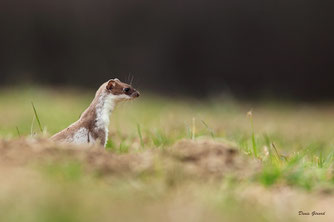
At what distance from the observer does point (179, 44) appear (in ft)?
40.2

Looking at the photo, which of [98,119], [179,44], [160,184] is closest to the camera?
[160,184]

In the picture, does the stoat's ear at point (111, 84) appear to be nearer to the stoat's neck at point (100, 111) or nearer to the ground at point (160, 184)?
the stoat's neck at point (100, 111)

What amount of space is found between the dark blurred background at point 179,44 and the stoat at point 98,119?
7.28 metres

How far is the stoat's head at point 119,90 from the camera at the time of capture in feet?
14.6

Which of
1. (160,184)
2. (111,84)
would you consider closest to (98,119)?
(111,84)

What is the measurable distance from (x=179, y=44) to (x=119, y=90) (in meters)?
7.84

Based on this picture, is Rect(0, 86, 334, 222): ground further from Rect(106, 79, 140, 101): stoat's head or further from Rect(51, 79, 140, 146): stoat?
Rect(106, 79, 140, 101): stoat's head

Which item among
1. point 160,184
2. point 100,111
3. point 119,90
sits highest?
point 119,90

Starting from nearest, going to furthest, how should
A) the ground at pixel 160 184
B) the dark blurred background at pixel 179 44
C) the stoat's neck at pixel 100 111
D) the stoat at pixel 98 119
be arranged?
the ground at pixel 160 184 < the stoat at pixel 98 119 < the stoat's neck at pixel 100 111 < the dark blurred background at pixel 179 44

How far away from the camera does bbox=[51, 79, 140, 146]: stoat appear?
4027mm

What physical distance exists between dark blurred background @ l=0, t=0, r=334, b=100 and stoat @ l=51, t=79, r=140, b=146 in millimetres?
7280

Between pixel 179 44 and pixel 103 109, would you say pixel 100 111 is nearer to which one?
pixel 103 109

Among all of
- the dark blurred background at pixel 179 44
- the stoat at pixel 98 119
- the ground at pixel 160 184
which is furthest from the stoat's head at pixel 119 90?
the dark blurred background at pixel 179 44

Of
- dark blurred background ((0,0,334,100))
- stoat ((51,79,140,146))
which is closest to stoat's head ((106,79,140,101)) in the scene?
stoat ((51,79,140,146))
